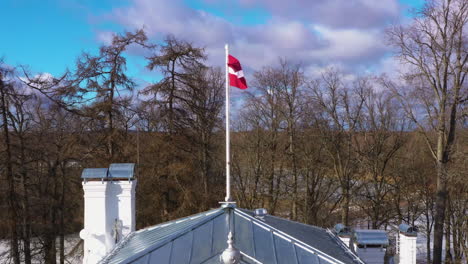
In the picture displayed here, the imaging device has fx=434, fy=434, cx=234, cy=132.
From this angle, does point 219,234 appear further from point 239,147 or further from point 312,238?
point 239,147

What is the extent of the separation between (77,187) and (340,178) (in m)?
13.1

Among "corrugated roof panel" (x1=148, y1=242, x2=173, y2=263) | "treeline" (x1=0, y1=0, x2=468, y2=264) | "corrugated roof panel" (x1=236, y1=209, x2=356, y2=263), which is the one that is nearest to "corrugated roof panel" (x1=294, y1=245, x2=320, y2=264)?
"corrugated roof panel" (x1=236, y1=209, x2=356, y2=263)

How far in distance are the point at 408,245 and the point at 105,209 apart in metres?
5.84

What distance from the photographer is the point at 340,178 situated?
73.6ft

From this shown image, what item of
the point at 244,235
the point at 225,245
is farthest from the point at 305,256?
the point at 225,245

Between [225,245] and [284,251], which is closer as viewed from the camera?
[225,245]

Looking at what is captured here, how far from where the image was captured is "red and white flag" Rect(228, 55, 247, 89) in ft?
21.5

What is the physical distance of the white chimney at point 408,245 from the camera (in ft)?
27.5

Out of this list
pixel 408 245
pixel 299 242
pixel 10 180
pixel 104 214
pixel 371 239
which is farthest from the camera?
pixel 10 180

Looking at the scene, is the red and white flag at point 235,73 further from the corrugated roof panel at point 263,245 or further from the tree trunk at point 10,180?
the tree trunk at point 10,180

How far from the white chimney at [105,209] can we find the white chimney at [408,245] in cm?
526

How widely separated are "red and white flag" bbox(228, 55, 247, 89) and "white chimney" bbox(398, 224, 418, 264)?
4551 millimetres

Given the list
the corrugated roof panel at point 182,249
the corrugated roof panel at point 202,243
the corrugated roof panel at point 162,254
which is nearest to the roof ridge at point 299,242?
the corrugated roof panel at point 202,243

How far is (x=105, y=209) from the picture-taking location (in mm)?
8023
